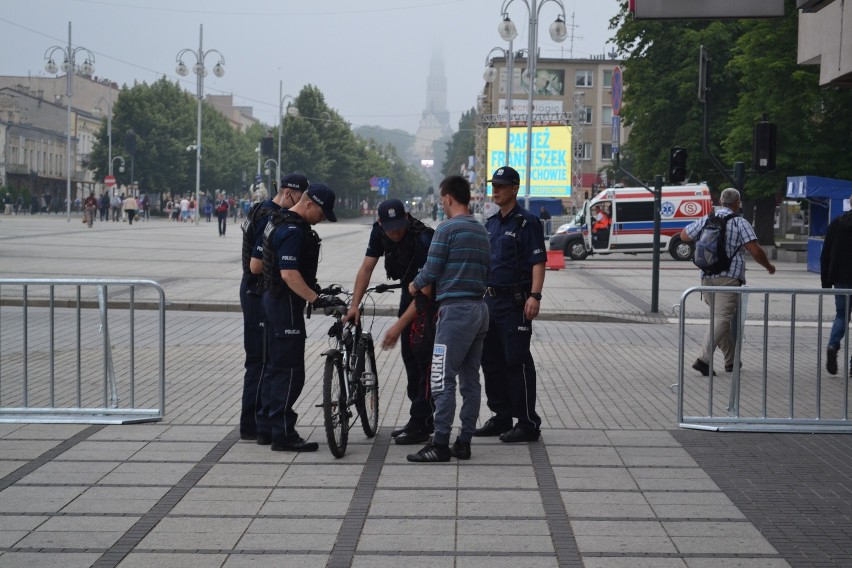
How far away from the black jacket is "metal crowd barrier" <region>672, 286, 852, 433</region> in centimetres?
253

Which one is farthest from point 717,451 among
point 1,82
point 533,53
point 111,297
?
point 1,82

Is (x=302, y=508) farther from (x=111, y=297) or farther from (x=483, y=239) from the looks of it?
(x=111, y=297)

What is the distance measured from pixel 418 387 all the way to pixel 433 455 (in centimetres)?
75

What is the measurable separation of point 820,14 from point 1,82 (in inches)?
4999

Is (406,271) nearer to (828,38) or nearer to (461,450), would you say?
(461,450)

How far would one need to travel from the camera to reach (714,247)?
11.3 m

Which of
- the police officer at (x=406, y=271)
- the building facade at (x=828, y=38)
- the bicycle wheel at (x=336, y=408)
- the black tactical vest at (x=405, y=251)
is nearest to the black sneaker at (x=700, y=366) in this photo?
the building facade at (x=828, y=38)

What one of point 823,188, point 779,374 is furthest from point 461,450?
point 823,188

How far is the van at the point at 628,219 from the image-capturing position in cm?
3853

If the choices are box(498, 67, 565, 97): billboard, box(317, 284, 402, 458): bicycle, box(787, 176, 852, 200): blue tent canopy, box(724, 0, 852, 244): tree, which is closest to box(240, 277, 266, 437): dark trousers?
box(317, 284, 402, 458): bicycle

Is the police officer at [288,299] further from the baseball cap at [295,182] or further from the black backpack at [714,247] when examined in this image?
the black backpack at [714,247]

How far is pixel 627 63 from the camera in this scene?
1843 inches

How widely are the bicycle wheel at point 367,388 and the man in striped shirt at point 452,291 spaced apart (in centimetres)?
58

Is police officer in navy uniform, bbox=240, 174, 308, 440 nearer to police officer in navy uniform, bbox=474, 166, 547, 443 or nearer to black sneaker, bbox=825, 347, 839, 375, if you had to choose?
police officer in navy uniform, bbox=474, 166, 547, 443
